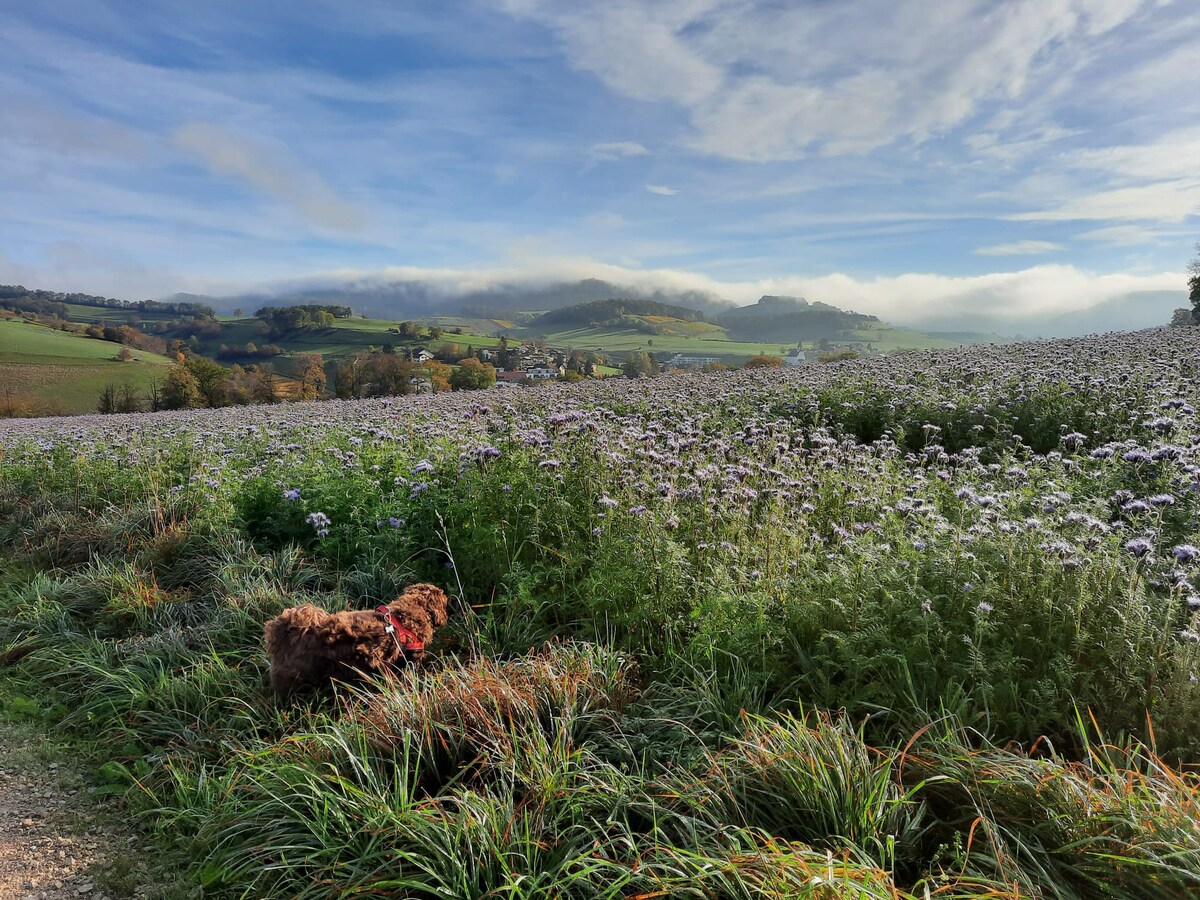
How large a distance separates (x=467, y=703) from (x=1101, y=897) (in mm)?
2691

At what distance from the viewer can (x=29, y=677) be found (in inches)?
183

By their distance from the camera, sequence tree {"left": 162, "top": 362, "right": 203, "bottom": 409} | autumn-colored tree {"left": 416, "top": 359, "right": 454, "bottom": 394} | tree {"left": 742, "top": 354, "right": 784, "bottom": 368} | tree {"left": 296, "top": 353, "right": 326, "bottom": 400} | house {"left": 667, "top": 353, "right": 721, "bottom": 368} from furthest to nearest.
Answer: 1. house {"left": 667, "top": 353, "right": 721, "bottom": 368}
2. tree {"left": 296, "top": 353, "right": 326, "bottom": 400}
3. tree {"left": 162, "top": 362, "right": 203, "bottom": 409}
4. autumn-colored tree {"left": 416, "top": 359, "right": 454, "bottom": 394}
5. tree {"left": 742, "top": 354, "right": 784, "bottom": 368}

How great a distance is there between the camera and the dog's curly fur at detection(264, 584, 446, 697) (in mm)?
3727

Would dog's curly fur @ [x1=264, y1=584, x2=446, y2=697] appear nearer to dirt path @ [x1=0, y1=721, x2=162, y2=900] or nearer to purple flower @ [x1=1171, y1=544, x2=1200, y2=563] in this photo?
dirt path @ [x1=0, y1=721, x2=162, y2=900]

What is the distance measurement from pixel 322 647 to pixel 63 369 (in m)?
71.2

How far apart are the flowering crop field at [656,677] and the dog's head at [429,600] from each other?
0.19m

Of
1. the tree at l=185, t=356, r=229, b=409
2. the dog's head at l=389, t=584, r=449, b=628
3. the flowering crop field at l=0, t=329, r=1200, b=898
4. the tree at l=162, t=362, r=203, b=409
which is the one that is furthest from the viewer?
the tree at l=185, t=356, r=229, b=409

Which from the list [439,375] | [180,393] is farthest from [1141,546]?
[180,393]

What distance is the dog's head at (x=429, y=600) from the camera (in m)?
4.18

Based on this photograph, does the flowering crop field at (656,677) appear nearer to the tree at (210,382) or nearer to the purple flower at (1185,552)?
the purple flower at (1185,552)

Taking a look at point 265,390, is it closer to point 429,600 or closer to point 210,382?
point 210,382

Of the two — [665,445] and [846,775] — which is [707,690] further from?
[665,445]

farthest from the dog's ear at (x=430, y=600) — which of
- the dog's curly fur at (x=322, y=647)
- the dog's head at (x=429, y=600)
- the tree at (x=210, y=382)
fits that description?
the tree at (x=210, y=382)

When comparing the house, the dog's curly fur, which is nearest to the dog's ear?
the dog's curly fur
